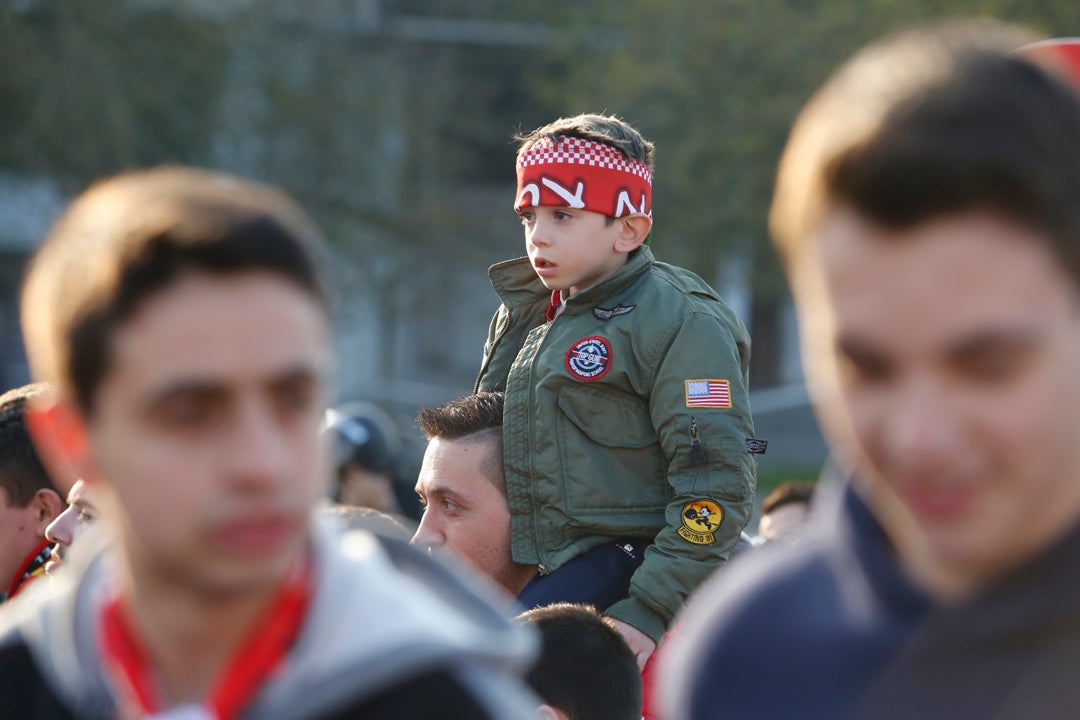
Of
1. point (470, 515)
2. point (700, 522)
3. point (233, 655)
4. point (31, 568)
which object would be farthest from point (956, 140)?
point (31, 568)

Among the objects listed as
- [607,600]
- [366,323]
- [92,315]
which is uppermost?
[92,315]

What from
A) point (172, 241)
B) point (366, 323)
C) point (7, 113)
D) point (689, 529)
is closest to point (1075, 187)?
point (172, 241)

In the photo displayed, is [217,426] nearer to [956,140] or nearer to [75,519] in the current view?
[956,140]

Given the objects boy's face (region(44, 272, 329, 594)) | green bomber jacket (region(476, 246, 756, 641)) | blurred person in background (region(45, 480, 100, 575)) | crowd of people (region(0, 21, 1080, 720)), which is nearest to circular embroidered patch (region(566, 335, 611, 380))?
green bomber jacket (region(476, 246, 756, 641))

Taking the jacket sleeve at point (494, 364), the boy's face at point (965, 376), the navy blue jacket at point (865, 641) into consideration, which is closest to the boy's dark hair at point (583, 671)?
the jacket sleeve at point (494, 364)

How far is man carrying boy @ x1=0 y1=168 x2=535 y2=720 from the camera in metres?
1.84

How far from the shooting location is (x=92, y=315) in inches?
75.7

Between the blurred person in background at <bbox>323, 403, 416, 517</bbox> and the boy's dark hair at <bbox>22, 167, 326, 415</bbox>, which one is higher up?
the boy's dark hair at <bbox>22, 167, 326, 415</bbox>

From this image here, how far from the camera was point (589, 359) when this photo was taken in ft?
15.2

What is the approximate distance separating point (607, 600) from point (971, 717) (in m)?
2.92

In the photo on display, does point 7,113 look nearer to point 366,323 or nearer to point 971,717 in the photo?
point 366,323

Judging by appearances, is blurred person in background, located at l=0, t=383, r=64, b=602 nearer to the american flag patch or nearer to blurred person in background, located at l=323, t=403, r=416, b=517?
the american flag patch

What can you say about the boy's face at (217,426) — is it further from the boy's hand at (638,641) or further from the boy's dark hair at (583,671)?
the boy's hand at (638,641)

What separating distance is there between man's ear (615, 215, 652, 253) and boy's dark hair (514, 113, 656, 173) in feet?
0.68
